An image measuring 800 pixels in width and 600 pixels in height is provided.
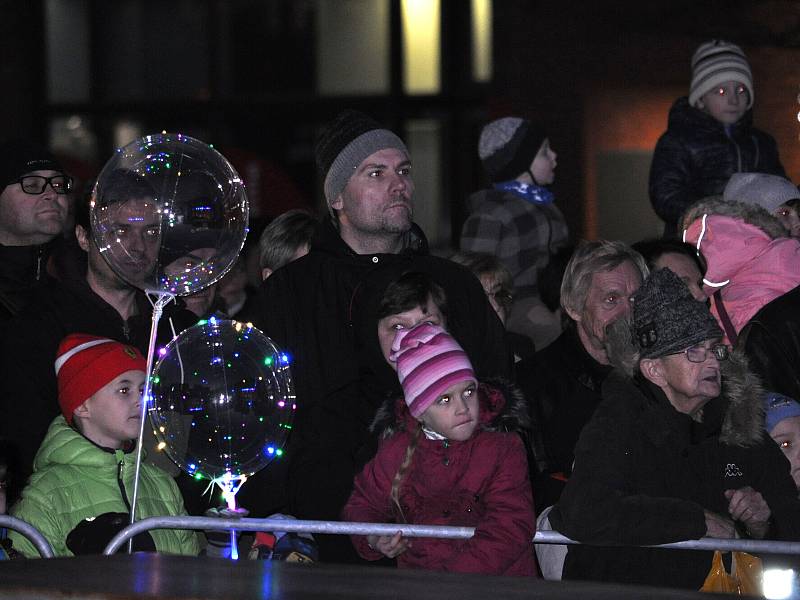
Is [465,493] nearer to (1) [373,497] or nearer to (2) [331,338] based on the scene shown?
(1) [373,497]

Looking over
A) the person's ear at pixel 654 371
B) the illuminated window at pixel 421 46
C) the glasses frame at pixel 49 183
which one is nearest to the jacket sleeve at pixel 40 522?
the glasses frame at pixel 49 183

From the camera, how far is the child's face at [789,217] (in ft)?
22.2

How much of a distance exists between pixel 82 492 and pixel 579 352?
1927 mm

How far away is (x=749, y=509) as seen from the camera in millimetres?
4496

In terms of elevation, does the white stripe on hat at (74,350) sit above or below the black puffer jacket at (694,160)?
below

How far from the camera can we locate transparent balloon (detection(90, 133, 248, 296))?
5.12m

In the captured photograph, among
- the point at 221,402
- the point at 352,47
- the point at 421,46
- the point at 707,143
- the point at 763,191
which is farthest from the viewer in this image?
the point at 352,47

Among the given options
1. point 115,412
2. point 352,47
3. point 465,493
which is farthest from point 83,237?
point 352,47

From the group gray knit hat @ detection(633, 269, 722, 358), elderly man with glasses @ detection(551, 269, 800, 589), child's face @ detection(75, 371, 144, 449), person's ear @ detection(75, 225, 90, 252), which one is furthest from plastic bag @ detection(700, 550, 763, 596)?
person's ear @ detection(75, 225, 90, 252)

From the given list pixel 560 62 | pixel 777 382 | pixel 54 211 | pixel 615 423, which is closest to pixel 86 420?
pixel 54 211

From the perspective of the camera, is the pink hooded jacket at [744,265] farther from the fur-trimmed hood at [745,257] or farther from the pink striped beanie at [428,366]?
the pink striped beanie at [428,366]

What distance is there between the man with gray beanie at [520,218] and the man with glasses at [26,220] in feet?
6.88

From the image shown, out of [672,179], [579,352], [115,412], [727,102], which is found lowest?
[115,412]

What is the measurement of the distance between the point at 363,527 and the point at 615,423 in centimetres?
86
